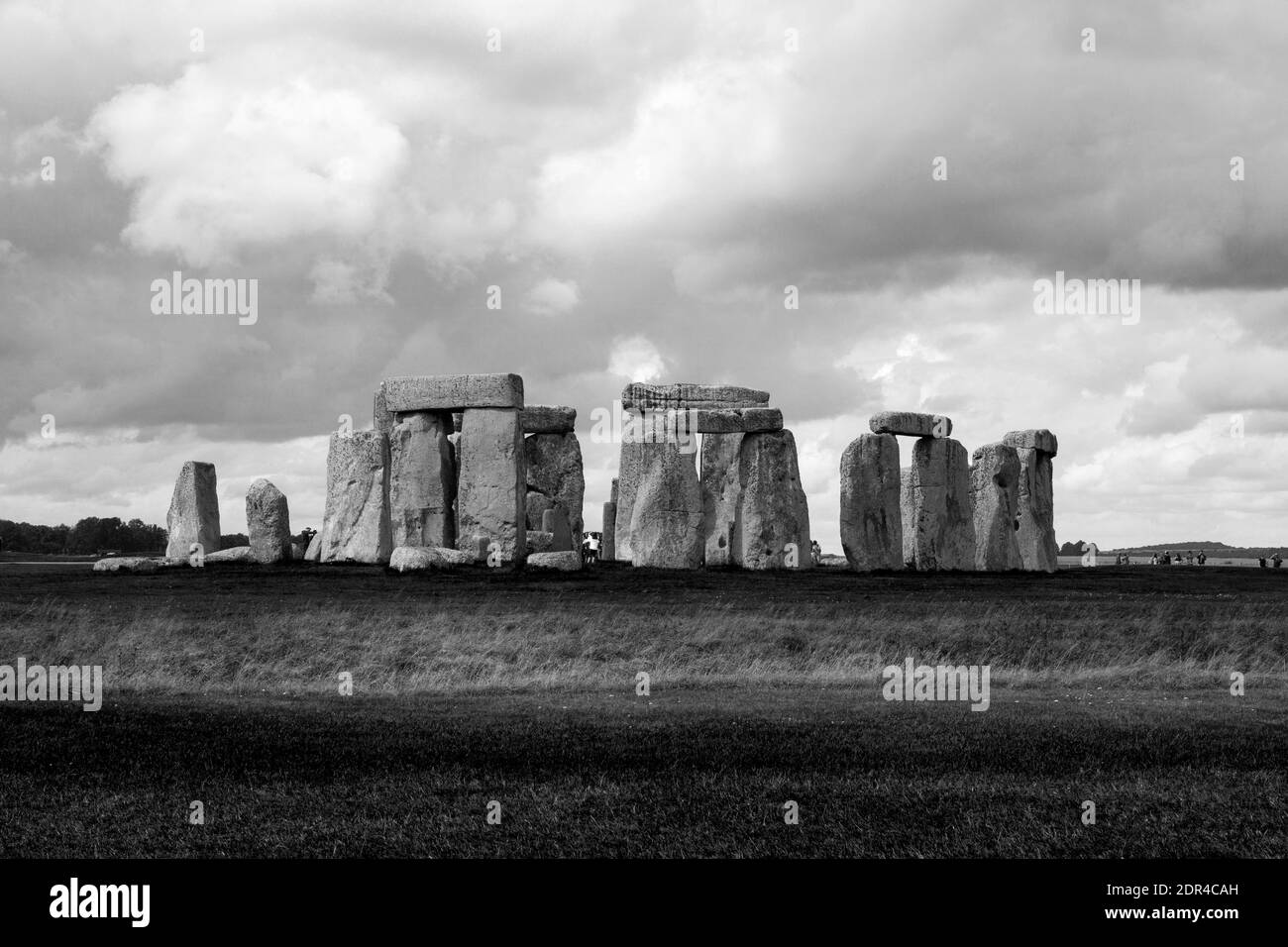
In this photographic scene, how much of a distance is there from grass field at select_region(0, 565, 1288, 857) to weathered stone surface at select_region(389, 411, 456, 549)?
7.82 feet

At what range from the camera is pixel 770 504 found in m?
32.1

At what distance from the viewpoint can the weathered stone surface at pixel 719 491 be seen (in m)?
32.9

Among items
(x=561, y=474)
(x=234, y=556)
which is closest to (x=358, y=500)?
(x=234, y=556)

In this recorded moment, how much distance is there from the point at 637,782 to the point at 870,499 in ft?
78.1

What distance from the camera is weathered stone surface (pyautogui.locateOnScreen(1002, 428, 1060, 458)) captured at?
1496 inches

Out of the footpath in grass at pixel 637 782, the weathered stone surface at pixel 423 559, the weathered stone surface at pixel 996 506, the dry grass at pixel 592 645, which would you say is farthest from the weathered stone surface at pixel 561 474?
the footpath in grass at pixel 637 782

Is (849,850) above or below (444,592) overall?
below

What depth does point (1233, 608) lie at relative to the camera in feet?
83.9

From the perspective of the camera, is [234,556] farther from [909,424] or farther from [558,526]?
[909,424]

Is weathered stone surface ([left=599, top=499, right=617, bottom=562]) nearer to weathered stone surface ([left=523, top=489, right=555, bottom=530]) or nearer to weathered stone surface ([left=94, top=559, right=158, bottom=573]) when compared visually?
weathered stone surface ([left=523, top=489, right=555, bottom=530])
